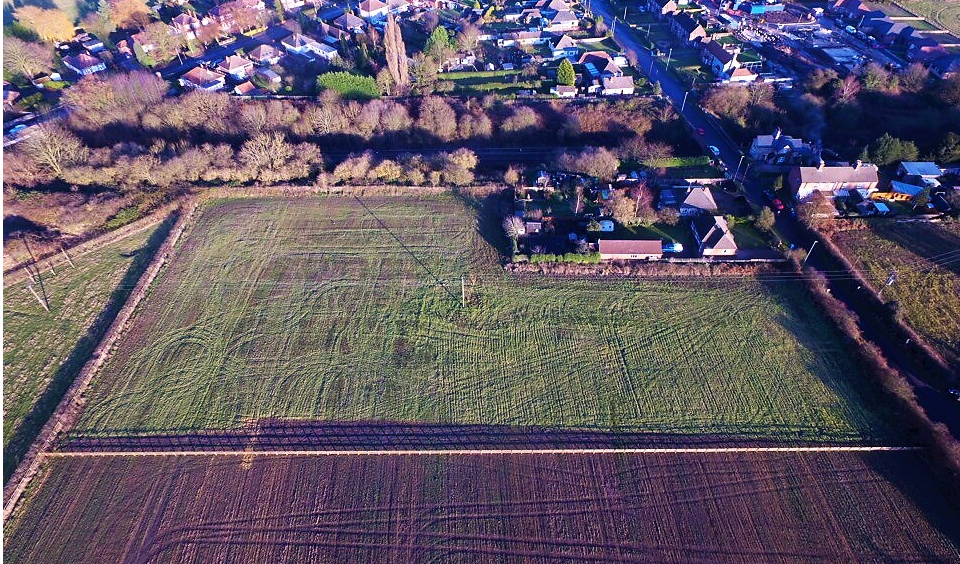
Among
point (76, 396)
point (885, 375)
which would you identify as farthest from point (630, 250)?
point (76, 396)

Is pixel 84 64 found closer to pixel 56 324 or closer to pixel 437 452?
pixel 56 324

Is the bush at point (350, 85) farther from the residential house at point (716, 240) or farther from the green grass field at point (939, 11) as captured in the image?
the green grass field at point (939, 11)

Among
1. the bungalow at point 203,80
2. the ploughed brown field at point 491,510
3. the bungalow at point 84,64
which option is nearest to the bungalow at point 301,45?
the bungalow at point 203,80

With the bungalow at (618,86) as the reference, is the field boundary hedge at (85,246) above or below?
below

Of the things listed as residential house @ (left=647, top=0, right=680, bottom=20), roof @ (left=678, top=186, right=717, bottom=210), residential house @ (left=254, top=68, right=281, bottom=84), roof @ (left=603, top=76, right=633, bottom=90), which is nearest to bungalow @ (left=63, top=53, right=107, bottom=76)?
residential house @ (left=254, top=68, right=281, bottom=84)

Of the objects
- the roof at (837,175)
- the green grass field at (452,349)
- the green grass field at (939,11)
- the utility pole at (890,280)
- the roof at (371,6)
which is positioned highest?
the roof at (371,6)

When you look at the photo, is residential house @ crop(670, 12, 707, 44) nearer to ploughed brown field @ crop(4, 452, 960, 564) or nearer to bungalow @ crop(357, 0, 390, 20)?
bungalow @ crop(357, 0, 390, 20)

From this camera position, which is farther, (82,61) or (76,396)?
(82,61)
